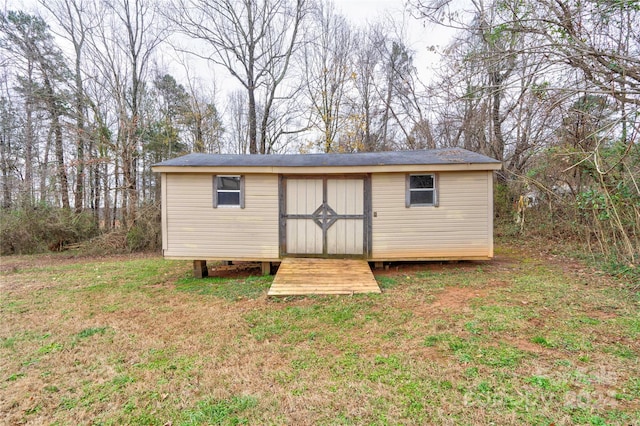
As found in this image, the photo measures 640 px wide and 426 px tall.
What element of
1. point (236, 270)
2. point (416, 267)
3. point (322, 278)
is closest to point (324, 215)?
point (322, 278)

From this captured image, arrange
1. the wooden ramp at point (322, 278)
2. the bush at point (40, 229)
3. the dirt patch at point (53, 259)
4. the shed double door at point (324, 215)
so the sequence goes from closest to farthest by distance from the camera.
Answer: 1. the wooden ramp at point (322, 278)
2. the shed double door at point (324, 215)
3. the dirt patch at point (53, 259)
4. the bush at point (40, 229)

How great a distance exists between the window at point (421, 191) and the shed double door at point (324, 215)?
988 millimetres

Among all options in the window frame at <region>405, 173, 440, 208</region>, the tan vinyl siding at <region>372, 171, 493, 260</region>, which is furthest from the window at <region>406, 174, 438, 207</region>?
the tan vinyl siding at <region>372, 171, 493, 260</region>

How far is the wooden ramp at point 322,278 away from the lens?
4.59 meters

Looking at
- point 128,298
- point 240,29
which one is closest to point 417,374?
point 128,298

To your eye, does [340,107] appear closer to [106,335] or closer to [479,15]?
[479,15]

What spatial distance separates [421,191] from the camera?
603cm

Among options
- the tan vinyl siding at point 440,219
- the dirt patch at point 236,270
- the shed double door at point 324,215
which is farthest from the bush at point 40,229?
the tan vinyl siding at point 440,219

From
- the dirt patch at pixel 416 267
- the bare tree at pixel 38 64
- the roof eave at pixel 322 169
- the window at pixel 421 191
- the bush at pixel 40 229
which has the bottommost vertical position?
the dirt patch at pixel 416 267

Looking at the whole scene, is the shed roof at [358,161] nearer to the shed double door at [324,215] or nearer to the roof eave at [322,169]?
the roof eave at [322,169]

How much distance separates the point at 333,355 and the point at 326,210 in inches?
146

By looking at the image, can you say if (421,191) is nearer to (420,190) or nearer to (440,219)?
(420,190)

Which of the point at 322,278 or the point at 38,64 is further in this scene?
the point at 38,64

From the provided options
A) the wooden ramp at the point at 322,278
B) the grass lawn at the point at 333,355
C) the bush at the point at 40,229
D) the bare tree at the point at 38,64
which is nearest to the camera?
the grass lawn at the point at 333,355
